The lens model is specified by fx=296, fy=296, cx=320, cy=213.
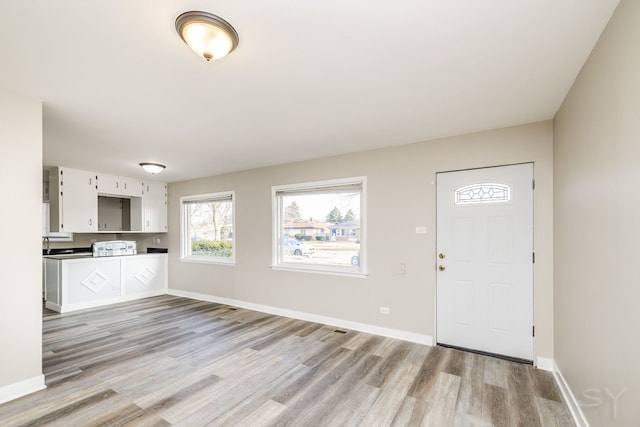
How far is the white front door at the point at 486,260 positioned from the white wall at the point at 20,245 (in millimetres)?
4052

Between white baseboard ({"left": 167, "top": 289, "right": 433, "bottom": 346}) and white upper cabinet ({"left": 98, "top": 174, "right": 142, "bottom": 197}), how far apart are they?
8.06ft

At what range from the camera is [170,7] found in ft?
4.89

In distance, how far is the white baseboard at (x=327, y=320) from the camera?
3.73 meters

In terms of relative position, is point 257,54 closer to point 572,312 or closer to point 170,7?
point 170,7

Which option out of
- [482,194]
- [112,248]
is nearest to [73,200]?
[112,248]

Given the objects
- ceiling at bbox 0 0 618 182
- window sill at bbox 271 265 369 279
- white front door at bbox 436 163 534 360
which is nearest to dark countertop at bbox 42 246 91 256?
ceiling at bbox 0 0 618 182

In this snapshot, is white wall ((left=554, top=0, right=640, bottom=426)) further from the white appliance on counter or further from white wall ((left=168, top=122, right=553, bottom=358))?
the white appliance on counter

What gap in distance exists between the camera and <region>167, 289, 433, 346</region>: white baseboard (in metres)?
3.73

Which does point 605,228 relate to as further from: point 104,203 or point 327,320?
point 104,203

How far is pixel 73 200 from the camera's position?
532 cm

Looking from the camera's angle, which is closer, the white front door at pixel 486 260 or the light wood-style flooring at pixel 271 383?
the light wood-style flooring at pixel 271 383

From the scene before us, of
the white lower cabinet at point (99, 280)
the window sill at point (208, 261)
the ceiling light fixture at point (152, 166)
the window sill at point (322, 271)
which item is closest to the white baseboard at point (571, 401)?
the window sill at point (322, 271)

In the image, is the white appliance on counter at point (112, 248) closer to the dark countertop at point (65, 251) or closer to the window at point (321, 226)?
the dark countertop at point (65, 251)

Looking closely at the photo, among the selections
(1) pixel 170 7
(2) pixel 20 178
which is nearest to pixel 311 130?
(1) pixel 170 7
